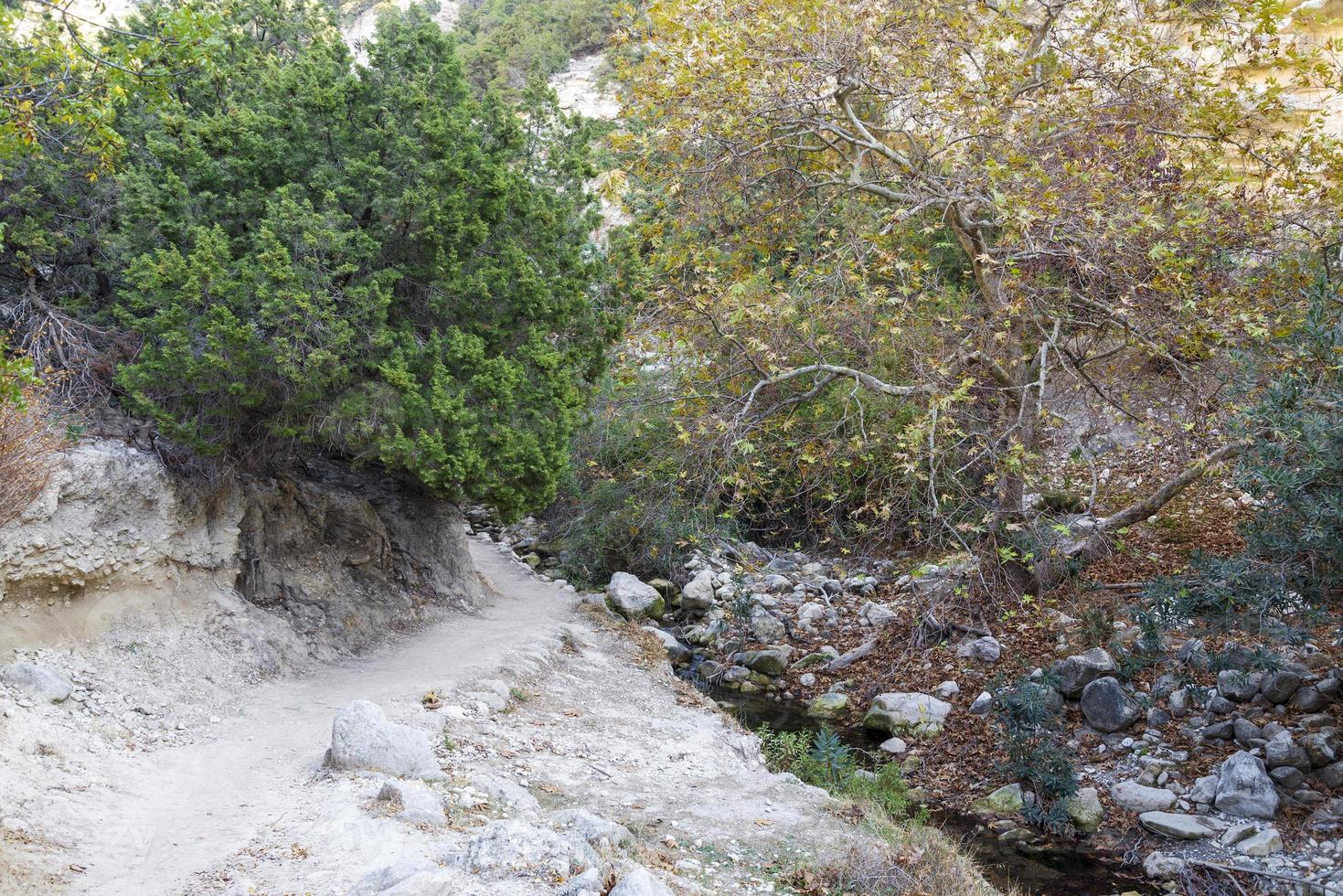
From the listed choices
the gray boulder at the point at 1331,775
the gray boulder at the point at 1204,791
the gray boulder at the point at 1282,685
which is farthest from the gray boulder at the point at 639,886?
the gray boulder at the point at 1282,685

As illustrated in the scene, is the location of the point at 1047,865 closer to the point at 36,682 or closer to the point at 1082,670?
the point at 1082,670

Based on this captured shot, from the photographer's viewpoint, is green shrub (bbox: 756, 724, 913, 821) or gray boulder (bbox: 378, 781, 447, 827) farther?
green shrub (bbox: 756, 724, 913, 821)

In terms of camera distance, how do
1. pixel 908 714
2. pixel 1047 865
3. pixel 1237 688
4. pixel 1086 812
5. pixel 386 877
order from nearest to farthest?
pixel 386 877 < pixel 1047 865 < pixel 1086 812 < pixel 1237 688 < pixel 908 714

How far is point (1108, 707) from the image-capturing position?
8.67 metres

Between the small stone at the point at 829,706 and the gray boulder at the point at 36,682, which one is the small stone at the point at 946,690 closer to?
the small stone at the point at 829,706

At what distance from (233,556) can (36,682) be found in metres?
2.61

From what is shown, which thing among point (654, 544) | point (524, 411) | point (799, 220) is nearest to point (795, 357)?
point (799, 220)

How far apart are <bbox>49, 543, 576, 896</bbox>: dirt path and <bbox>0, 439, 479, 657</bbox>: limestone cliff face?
0.64 m

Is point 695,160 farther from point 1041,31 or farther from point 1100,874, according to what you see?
point 1100,874

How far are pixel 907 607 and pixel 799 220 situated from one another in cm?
501

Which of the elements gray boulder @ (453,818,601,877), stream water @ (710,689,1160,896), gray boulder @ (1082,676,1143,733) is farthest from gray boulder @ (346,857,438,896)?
gray boulder @ (1082,676,1143,733)

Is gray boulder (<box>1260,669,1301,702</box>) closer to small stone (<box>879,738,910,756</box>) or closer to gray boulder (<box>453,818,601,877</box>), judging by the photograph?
small stone (<box>879,738,910,756</box>)

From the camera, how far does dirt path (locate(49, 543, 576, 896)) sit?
190 inches

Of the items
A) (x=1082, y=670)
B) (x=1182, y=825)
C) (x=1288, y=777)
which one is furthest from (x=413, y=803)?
(x=1082, y=670)
